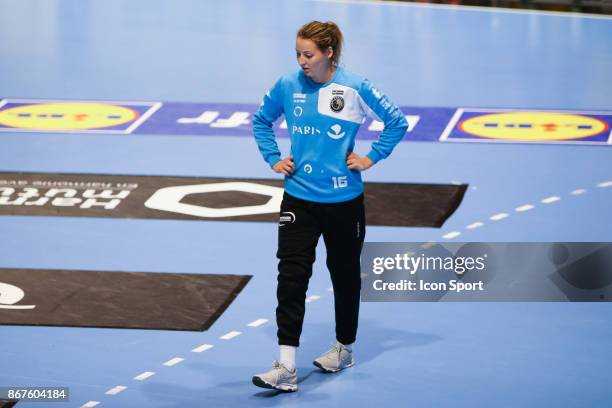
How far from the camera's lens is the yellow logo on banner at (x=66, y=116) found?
476 inches

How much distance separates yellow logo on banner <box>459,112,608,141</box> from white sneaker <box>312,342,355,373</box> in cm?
543

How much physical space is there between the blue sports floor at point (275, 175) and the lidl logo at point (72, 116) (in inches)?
11.6

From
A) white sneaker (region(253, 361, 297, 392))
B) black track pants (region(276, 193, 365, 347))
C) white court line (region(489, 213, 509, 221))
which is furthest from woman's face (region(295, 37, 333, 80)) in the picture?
white court line (region(489, 213, 509, 221))

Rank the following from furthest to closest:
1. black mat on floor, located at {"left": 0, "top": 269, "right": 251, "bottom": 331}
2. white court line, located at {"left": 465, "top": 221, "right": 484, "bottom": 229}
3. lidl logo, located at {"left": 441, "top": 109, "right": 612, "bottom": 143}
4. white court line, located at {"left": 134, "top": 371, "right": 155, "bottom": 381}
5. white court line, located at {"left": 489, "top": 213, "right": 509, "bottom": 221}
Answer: lidl logo, located at {"left": 441, "top": 109, "right": 612, "bottom": 143} → white court line, located at {"left": 489, "top": 213, "right": 509, "bottom": 221} → white court line, located at {"left": 465, "top": 221, "right": 484, "bottom": 229} → black mat on floor, located at {"left": 0, "top": 269, "right": 251, "bottom": 331} → white court line, located at {"left": 134, "top": 371, "right": 155, "bottom": 381}

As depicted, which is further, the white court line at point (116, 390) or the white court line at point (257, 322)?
the white court line at point (257, 322)

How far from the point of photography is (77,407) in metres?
6.27

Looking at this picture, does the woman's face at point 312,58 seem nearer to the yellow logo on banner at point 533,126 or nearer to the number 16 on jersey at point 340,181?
the number 16 on jersey at point 340,181

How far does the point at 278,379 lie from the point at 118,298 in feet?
5.75

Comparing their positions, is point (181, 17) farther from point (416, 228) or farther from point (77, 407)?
point (77, 407)

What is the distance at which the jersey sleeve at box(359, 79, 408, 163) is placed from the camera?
649cm

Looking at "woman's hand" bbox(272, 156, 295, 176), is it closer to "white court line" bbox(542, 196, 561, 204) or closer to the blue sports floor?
the blue sports floor

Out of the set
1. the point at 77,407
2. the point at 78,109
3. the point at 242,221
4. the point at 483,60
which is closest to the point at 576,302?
the point at 242,221

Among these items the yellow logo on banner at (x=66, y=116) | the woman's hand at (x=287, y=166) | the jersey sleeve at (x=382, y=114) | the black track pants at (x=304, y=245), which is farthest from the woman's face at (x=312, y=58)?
the yellow logo on banner at (x=66, y=116)

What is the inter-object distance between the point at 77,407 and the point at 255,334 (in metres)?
1.41
